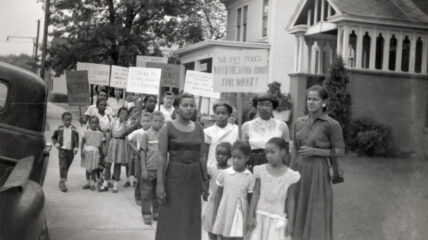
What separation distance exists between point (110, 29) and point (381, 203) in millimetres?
23120

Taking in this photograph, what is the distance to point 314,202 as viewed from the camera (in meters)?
5.44

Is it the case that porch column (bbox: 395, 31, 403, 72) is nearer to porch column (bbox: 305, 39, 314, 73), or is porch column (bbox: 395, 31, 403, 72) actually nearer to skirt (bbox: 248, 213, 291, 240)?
porch column (bbox: 305, 39, 314, 73)

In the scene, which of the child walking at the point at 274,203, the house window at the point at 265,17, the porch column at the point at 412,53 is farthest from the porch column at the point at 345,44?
the child walking at the point at 274,203

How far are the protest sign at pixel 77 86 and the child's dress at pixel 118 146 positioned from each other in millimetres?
3593

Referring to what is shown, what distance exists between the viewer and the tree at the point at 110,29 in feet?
99.7

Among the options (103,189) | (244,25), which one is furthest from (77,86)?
(244,25)

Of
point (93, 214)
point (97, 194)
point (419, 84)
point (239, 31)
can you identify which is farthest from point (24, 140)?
point (239, 31)

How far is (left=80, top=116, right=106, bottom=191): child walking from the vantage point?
1016 centimetres

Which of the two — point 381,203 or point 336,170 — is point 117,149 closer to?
point 381,203

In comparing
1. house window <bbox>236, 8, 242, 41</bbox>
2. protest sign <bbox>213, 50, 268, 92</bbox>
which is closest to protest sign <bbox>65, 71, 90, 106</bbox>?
protest sign <bbox>213, 50, 268, 92</bbox>

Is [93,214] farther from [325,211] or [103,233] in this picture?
[325,211]

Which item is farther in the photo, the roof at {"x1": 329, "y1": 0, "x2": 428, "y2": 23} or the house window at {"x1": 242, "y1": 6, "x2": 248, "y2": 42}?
the house window at {"x1": 242, "y1": 6, "x2": 248, "y2": 42}

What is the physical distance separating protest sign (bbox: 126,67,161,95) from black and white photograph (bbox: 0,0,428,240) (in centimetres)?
3

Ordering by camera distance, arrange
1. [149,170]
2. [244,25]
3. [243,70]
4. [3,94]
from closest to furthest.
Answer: [3,94] → [149,170] → [243,70] → [244,25]
